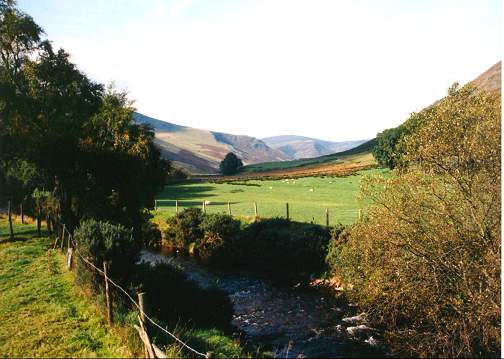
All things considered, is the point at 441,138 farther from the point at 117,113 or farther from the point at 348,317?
the point at 117,113

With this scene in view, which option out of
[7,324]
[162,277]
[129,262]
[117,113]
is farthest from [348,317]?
[117,113]

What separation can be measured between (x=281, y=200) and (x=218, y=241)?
25.7 meters

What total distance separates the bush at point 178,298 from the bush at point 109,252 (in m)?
0.81

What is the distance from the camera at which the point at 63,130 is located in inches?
1286

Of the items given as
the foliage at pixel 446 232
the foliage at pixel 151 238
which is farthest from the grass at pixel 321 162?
the foliage at pixel 446 232

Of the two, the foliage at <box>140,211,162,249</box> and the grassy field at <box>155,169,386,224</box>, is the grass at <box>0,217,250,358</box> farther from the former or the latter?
the foliage at <box>140,211,162,249</box>

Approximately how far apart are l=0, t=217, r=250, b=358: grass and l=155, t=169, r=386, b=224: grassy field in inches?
701

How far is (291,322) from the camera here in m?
23.9

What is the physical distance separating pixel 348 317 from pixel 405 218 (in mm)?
8269

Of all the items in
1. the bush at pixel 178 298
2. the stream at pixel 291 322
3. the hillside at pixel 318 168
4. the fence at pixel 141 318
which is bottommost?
the stream at pixel 291 322

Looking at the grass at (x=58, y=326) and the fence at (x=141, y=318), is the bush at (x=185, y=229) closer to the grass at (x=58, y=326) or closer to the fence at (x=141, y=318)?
the fence at (x=141, y=318)

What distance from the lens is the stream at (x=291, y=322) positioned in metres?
20.2

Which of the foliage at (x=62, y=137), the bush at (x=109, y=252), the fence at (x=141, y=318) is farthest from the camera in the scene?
the foliage at (x=62, y=137)

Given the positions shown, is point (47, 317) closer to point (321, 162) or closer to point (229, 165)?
point (229, 165)
